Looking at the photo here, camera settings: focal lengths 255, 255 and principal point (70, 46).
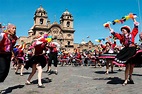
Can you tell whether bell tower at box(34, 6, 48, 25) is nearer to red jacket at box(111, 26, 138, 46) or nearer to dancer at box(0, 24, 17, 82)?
red jacket at box(111, 26, 138, 46)

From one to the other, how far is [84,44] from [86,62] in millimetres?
78197

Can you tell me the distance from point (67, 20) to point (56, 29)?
239 inches

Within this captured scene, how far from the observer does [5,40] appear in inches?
261

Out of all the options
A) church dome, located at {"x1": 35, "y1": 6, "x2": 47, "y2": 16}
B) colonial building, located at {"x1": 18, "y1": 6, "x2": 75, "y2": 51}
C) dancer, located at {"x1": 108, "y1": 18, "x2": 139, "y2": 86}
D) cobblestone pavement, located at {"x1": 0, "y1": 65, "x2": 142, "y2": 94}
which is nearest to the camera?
cobblestone pavement, located at {"x1": 0, "y1": 65, "x2": 142, "y2": 94}

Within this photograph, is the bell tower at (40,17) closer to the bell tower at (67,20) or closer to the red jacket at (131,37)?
the bell tower at (67,20)

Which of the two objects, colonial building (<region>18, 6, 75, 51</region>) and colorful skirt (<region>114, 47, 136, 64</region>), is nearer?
colorful skirt (<region>114, 47, 136, 64</region>)

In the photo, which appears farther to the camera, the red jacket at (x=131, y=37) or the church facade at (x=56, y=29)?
the church facade at (x=56, y=29)

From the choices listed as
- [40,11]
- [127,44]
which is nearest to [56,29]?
[40,11]

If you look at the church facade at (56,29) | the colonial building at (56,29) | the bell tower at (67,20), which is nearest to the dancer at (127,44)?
the colonial building at (56,29)

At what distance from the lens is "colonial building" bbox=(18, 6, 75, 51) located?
9600 cm

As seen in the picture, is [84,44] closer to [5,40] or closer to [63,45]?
[63,45]

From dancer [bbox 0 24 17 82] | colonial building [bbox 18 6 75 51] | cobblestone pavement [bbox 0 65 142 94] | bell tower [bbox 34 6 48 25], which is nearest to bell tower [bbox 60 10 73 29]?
colonial building [bbox 18 6 75 51]

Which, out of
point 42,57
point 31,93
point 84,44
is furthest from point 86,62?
point 84,44

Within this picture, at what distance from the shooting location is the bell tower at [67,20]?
100688 mm
